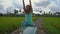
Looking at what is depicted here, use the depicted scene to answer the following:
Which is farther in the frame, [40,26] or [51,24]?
[51,24]

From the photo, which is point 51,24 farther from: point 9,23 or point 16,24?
point 9,23

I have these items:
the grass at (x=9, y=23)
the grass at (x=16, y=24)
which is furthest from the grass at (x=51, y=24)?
the grass at (x=9, y=23)

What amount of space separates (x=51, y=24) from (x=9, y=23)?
33.5 inches

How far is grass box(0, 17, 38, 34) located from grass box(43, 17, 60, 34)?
0.26 m

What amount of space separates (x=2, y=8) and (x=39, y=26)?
32.5 inches

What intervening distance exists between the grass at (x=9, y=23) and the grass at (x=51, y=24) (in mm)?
256

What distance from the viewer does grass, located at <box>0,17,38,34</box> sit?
3.86 metres

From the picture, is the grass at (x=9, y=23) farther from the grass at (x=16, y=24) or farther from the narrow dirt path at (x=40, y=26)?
the narrow dirt path at (x=40, y=26)

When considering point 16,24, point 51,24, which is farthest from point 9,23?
point 51,24

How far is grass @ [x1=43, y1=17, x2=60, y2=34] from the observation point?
154 inches

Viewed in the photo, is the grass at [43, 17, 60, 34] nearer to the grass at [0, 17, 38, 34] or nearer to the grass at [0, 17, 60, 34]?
the grass at [0, 17, 60, 34]

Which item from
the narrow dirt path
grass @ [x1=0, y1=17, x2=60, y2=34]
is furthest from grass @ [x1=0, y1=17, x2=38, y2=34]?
the narrow dirt path

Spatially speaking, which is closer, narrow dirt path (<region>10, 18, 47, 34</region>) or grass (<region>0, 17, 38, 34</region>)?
narrow dirt path (<region>10, 18, 47, 34</region>)

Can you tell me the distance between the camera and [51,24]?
3990 millimetres
